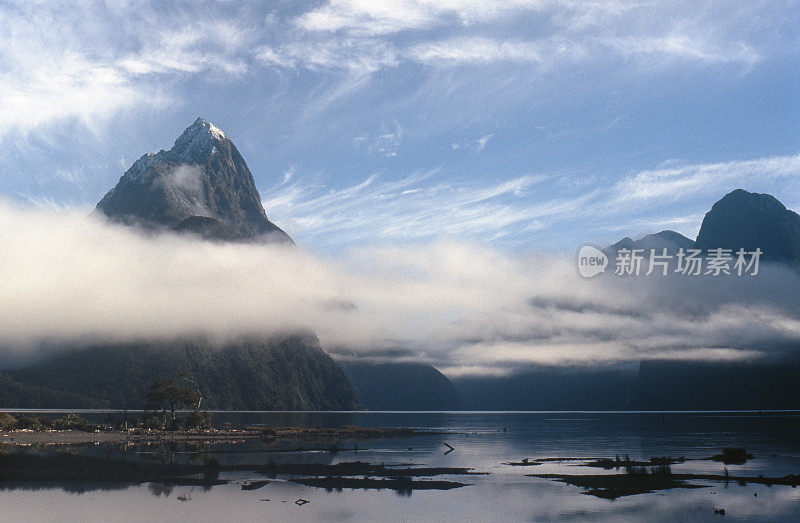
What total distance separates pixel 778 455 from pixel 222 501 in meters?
79.3

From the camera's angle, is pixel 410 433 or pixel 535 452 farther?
pixel 410 433

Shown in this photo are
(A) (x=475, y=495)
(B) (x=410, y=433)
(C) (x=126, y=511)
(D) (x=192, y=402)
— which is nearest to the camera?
(C) (x=126, y=511)

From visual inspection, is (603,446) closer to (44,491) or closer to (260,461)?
(260,461)

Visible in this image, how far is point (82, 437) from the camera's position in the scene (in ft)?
350

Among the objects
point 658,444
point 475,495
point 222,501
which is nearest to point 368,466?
point 475,495

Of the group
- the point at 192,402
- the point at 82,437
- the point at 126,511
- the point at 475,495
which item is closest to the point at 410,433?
the point at 192,402

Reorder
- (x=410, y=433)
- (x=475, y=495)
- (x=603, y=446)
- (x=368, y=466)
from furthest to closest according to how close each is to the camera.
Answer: (x=410, y=433), (x=603, y=446), (x=368, y=466), (x=475, y=495)

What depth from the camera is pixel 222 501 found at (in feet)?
171

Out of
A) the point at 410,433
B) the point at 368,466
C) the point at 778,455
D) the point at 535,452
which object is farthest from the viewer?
the point at 410,433

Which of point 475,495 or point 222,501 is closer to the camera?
point 222,501

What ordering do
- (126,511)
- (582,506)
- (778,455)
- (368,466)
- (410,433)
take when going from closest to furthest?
1. (126,511)
2. (582,506)
3. (368,466)
4. (778,455)
5. (410,433)

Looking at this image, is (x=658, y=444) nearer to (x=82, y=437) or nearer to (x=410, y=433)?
(x=410, y=433)

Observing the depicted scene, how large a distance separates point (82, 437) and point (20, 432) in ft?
57.8

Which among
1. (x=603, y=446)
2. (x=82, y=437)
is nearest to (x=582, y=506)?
(x=603, y=446)
